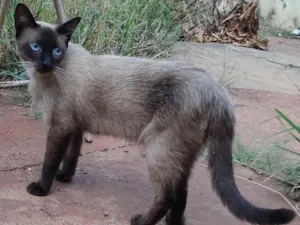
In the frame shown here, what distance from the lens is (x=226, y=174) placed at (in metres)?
3.07

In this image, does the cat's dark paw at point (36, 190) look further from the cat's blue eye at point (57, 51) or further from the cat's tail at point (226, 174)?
the cat's tail at point (226, 174)

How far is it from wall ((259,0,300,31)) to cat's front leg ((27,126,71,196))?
1049cm

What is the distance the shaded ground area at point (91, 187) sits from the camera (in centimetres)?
332

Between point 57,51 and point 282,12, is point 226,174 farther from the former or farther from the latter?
point 282,12

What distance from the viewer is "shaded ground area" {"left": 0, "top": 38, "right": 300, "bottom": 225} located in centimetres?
332

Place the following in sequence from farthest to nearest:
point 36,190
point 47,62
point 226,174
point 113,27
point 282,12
Result: point 282,12
point 113,27
point 36,190
point 47,62
point 226,174

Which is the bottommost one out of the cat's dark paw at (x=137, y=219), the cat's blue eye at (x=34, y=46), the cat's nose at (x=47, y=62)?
the cat's dark paw at (x=137, y=219)

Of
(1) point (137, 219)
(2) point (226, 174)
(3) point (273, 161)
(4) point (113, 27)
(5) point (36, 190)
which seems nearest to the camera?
(2) point (226, 174)

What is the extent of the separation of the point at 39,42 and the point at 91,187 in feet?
3.19

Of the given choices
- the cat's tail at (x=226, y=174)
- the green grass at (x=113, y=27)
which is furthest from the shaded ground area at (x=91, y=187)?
the green grass at (x=113, y=27)

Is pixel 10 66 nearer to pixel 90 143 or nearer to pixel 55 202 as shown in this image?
pixel 90 143

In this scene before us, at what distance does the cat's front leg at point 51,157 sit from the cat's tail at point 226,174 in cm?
89

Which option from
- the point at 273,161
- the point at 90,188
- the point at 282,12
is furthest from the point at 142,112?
the point at 282,12

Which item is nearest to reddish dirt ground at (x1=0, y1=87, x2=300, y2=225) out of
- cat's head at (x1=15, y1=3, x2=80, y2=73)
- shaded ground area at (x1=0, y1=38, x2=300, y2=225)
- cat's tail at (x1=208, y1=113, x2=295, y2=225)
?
shaded ground area at (x1=0, y1=38, x2=300, y2=225)
